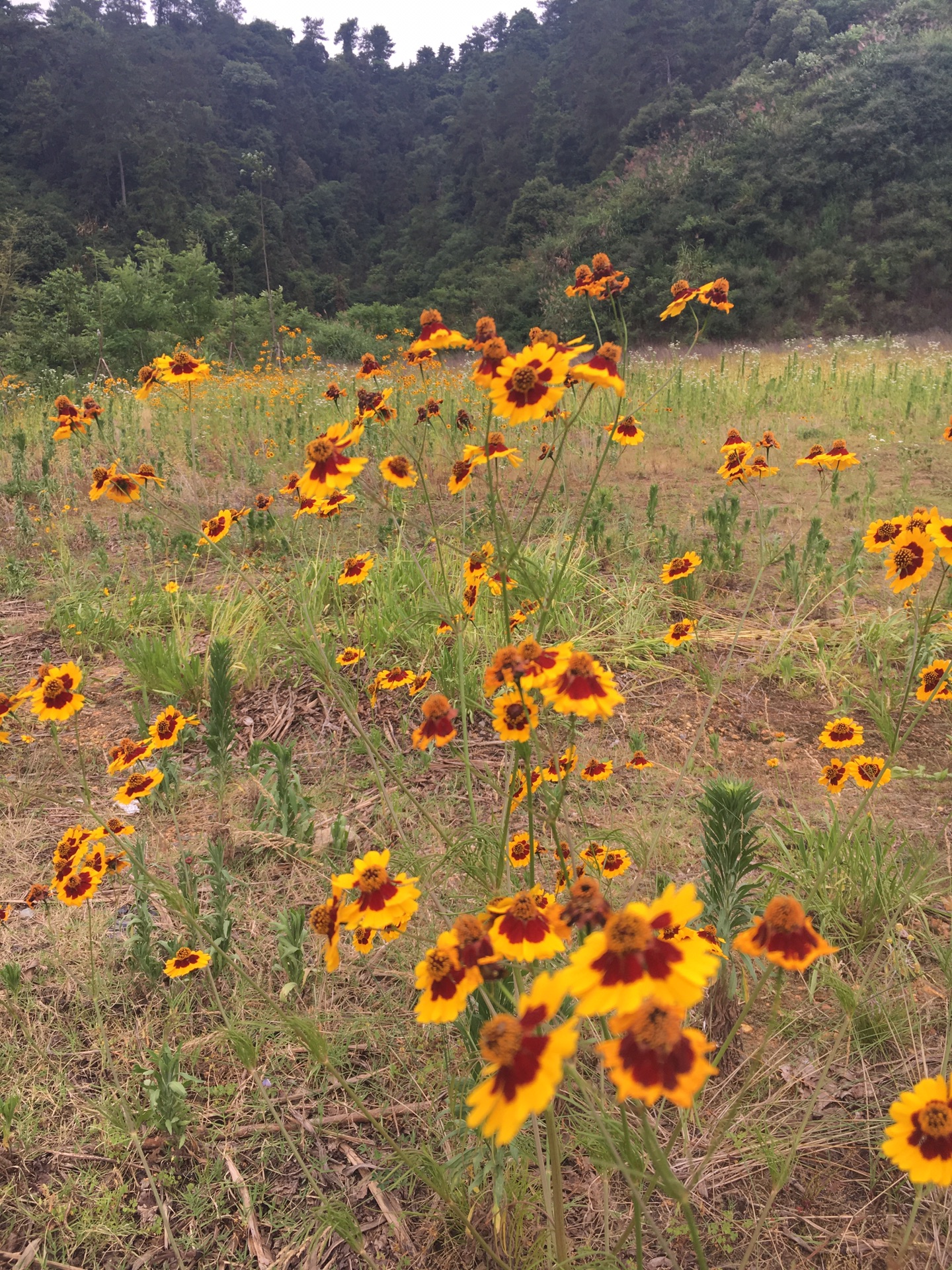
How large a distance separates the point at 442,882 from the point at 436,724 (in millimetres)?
592

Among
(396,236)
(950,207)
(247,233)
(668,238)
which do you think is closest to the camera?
(950,207)

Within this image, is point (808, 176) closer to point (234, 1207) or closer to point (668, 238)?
point (668, 238)

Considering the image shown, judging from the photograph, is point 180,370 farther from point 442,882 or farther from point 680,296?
point 442,882

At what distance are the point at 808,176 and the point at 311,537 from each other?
2049cm

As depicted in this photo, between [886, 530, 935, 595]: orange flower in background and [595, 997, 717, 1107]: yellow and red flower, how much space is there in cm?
119

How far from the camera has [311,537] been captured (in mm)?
4109

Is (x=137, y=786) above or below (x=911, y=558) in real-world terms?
below

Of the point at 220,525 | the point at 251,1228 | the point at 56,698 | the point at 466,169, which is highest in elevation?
the point at 466,169

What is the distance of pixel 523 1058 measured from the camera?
0.55m

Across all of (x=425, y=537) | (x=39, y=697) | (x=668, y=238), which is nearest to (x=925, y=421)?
(x=425, y=537)

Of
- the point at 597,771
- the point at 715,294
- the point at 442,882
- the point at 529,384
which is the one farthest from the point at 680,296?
the point at 442,882

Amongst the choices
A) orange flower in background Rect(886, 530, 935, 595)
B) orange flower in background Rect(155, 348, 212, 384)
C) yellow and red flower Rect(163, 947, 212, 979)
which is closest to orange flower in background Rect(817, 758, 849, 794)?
orange flower in background Rect(886, 530, 935, 595)

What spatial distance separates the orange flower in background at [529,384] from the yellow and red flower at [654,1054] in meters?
0.82

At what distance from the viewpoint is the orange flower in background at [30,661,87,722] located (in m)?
1.39
